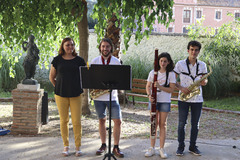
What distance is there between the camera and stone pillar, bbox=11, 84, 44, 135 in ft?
18.9

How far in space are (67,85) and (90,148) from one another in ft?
3.59

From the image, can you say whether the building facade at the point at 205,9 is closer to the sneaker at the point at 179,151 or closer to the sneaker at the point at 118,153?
the sneaker at the point at 179,151

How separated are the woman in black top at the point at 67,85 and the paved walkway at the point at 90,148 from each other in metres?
0.30

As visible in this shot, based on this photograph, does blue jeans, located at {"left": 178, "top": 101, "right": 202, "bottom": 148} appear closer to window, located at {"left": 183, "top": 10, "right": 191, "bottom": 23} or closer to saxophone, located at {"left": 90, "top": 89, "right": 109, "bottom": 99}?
saxophone, located at {"left": 90, "top": 89, "right": 109, "bottom": 99}

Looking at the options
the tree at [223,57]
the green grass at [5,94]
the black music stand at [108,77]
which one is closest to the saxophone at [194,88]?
the black music stand at [108,77]

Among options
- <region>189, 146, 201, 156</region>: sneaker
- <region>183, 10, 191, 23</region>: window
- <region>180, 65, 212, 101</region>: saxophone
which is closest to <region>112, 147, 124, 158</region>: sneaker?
<region>189, 146, 201, 156</region>: sneaker

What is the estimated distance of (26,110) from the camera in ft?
19.0

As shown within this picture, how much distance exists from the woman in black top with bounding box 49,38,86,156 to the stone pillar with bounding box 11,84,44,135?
4.37 feet

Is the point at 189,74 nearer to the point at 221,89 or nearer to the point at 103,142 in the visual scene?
the point at 103,142

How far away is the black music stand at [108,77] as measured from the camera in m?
3.89

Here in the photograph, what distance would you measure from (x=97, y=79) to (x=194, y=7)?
4086 centimetres

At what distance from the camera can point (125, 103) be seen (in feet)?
31.9

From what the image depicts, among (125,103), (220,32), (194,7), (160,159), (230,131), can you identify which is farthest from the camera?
(194,7)

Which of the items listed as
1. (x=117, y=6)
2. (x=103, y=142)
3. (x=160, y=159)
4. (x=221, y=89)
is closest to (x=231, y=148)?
(x=160, y=159)
